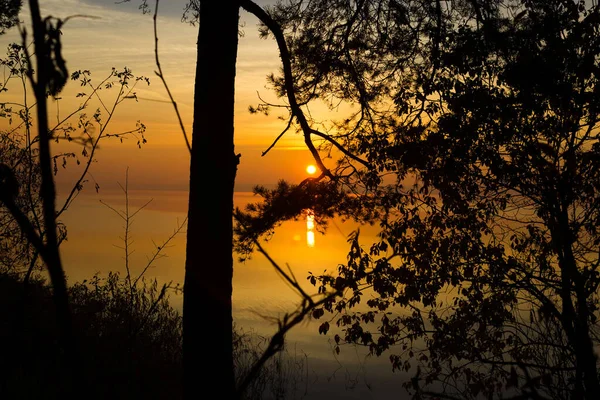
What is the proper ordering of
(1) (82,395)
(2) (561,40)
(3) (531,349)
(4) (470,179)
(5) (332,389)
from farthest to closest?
(5) (332,389) < (3) (531,349) < (4) (470,179) < (2) (561,40) < (1) (82,395)

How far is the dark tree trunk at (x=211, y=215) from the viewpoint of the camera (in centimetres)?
490

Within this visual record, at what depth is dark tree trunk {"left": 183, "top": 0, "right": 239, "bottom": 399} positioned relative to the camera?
4902 mm

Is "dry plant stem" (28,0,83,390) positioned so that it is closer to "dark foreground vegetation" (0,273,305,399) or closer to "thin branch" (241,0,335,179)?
"dark foreground vegetation" (0,273,305,399)

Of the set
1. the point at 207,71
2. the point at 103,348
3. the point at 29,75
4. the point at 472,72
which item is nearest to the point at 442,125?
the point at 472,72

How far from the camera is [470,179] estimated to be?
282 inches

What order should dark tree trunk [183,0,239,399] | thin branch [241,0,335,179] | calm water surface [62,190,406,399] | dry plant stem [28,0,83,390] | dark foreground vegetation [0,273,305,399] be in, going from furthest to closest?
calm water surface [62,190,406,399] < dark foreground vegetation [0,273,305,399] < thin branch [241,0,335,179] < dark tree trunk [183,0,239,399] < dry plant stem [28,0,83,390]

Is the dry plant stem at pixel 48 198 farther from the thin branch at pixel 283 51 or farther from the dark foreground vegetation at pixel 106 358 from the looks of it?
the thin branch at pixel 283 51

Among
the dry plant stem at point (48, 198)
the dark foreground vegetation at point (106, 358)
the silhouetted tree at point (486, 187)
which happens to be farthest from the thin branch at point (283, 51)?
the dry plant stem at point (48, 198)

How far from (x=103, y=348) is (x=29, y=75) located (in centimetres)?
786

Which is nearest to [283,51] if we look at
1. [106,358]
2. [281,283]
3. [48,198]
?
[106,358]

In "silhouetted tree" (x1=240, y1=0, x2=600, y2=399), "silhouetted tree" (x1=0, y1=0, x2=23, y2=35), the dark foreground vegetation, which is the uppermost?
"silhouetted tree" (x1=0, y1=0, x2=23, y2=35)

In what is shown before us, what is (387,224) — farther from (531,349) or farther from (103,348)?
(103,348)

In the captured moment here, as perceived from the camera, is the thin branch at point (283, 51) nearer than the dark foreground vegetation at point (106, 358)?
Yes

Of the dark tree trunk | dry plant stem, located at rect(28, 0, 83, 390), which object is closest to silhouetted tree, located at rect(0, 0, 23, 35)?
the dark tree trunk
